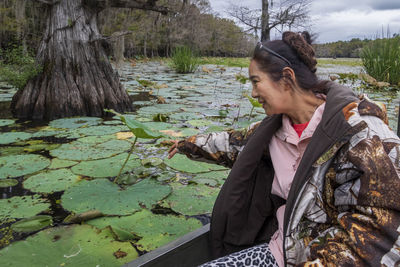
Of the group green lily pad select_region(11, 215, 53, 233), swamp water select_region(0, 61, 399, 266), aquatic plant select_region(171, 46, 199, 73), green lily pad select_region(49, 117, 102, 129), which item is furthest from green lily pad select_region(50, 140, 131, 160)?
aquatic plant select_region(171, 46, 199, 73)

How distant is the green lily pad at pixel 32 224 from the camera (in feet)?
5.72

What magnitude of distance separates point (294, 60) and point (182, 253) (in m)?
0.94

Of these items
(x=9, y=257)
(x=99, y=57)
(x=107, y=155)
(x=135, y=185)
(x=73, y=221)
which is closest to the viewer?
(x=9, y=257)

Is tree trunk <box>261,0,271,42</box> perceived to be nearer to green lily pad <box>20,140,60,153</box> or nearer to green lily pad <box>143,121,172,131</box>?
green lily pad <box>143,121,172,131</box>

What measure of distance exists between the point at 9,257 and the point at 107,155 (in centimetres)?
147

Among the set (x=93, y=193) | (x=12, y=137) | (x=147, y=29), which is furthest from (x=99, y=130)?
(x=147, y=29)

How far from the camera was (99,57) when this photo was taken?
14.8 feet

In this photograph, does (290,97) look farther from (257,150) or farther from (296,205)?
(296,205)

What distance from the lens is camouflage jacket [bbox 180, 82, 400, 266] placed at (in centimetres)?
77

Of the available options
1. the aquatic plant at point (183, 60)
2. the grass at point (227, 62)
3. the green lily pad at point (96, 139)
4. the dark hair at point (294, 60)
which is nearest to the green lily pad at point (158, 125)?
the green lily pad at point (96, 139)

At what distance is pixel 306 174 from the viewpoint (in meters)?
0.94

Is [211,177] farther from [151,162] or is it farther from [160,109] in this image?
[160,109]

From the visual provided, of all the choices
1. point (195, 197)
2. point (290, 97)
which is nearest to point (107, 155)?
point (195, 197)

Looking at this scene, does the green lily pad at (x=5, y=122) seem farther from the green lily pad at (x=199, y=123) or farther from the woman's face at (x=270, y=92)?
the woman's face at (x=270, y=92)
